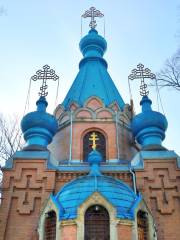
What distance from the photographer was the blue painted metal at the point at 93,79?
12.8 meters

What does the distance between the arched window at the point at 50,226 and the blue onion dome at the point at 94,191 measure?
13.8 inches

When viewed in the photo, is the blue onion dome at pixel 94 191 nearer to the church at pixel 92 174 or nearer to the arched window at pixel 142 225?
the church at pixel 92 174

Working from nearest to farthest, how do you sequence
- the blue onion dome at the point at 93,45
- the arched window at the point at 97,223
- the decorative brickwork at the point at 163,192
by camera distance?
the arched window at the point at 97,223 → the decorative brickwork at the point at 163,192 → the blue onion dome at the point at 93,45

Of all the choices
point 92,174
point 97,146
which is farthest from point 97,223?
point 97,146

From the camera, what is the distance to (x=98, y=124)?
11.7 metres

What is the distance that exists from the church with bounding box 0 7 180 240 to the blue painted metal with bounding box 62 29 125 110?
0.19 feet

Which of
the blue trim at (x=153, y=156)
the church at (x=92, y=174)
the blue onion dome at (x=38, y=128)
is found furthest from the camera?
the blue onion dome at (x=38, y=128)

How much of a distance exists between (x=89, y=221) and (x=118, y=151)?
3.58m

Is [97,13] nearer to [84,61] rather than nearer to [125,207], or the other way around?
[84,61]

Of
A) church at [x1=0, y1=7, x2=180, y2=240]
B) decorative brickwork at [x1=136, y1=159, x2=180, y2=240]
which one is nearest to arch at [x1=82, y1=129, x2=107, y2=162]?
church at [x1=0, y1=7, x2=180, y2=240]

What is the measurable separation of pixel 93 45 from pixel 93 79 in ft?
8.95

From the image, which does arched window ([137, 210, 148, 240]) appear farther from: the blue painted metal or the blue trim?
the blue painted metal

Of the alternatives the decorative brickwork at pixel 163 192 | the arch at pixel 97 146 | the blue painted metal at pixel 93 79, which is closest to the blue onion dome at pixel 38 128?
the arch at pixel 97 146

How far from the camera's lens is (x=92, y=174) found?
9.09 meters
